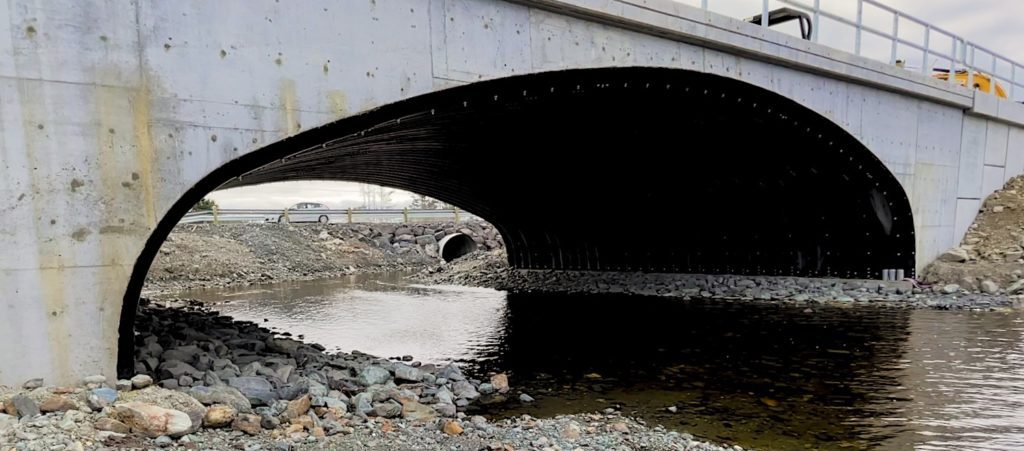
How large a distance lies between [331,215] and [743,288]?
89.2 feet

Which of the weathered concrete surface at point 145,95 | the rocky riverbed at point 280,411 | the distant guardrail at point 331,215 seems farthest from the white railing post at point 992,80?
the distant guardrail at point 331,215

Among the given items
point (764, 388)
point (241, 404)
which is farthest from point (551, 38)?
point (241, 404)

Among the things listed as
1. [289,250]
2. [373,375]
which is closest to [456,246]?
[289,250]

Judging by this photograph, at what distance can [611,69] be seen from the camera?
31.6ft

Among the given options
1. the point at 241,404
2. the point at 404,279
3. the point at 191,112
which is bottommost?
the point at 404,279

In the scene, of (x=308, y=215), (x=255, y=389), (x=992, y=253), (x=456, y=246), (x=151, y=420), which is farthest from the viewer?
(x=308, y=215)

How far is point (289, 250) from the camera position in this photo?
29766 millimetres

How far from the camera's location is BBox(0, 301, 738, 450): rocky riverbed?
4.72 m

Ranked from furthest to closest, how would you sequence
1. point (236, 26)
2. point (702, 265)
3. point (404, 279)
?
point (404, 279) < point (702, 265) < point (236, 26)

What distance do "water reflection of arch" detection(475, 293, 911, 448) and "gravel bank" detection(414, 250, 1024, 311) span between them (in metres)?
1.37

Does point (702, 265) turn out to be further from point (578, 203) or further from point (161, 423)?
point (161, 423)

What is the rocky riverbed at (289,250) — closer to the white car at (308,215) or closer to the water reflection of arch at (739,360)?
the white car at (308,215)

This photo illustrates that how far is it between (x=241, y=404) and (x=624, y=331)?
8.46 metres

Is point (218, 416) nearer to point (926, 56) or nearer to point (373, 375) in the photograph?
point (373, 375)
